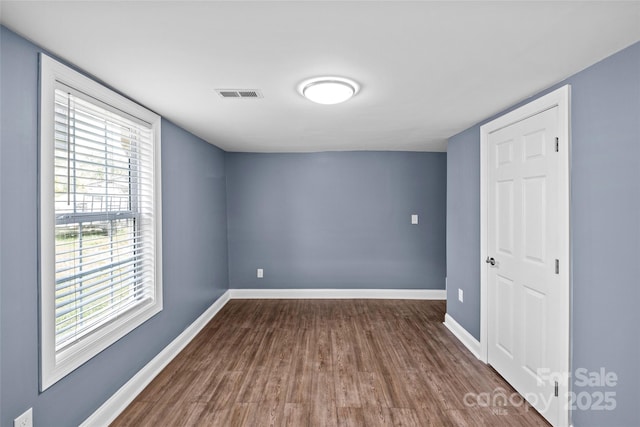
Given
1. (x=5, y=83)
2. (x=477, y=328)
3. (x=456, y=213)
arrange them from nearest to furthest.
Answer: (x=5, y=83) → (x=477, y=328) → (x=456, y=213)

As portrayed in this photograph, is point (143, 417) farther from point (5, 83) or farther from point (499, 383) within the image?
point (499, 383)

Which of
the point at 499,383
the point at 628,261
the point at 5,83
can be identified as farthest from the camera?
the point at 499,383

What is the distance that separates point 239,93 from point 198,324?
2.67 metres

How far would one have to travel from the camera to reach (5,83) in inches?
54.5

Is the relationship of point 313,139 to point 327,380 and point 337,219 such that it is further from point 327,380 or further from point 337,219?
point 327,380

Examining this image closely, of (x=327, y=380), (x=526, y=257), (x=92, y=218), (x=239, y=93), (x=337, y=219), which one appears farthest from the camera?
(x=337, y=219)

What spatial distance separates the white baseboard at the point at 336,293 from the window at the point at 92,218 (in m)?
Answer: 2.21

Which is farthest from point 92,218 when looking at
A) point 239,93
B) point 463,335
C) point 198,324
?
point 463,335

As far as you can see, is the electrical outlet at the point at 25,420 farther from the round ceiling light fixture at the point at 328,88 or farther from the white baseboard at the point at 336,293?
the white baseboard at the point at 336,293

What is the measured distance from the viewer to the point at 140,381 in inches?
94.0

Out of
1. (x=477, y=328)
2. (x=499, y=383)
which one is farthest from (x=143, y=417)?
(x=477, y=328)

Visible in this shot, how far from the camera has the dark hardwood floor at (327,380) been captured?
2.10m

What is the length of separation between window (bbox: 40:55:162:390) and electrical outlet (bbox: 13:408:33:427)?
119 mm

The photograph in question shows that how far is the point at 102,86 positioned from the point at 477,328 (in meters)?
3.70
